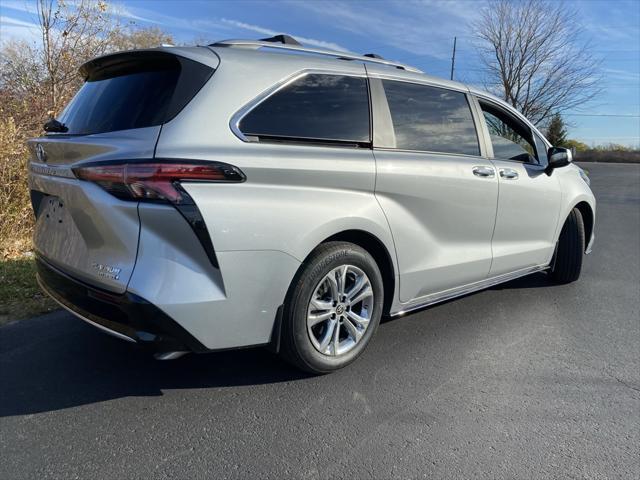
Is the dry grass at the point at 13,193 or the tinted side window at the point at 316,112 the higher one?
the tinted side window at the point at 316,112

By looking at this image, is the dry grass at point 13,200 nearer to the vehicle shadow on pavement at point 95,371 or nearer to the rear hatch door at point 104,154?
the vehicle shadow on pavement at point 95,371

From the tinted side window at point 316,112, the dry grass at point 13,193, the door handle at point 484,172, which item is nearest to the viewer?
the tinted side window at point 316,112

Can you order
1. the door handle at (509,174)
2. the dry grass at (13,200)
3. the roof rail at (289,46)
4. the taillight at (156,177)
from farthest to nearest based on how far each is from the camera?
the dry grass at (13,200) < the door handle at (509,174) < the roof rail at (289,46) < the taillight at (156,177)

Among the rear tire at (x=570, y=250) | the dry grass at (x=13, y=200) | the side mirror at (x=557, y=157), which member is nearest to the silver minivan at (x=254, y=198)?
the side mirror at (x=557, y=157)

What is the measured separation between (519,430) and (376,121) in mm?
1993

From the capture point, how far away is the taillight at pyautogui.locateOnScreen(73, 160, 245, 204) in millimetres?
2260

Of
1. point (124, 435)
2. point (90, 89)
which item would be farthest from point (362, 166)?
point (124, 435)

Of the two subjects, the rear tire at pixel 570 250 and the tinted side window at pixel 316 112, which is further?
the rear tire at pixel 570 250

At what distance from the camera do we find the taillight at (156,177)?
7.41 ft

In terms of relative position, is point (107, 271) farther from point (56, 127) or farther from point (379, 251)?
point (379, 251)

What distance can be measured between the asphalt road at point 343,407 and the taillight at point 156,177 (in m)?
1.21

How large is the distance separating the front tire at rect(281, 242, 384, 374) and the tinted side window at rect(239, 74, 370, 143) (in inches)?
26.7

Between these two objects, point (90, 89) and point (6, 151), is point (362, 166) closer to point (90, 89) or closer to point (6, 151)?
point (90, 89)

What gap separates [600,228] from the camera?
30.1 ft
